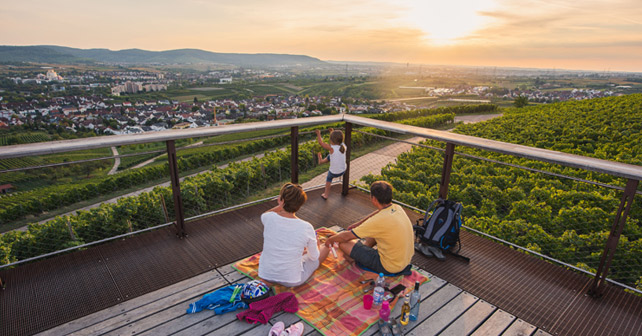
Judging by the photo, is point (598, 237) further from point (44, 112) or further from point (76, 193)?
point (44, 112)

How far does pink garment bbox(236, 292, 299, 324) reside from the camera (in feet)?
7.79

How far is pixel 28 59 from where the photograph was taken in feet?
321

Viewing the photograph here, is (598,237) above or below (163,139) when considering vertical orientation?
below

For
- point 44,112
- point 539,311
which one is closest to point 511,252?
point 539,311

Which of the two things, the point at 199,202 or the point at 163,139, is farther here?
the point at 199,202

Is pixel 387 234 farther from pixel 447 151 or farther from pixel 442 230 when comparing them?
pixel 447 151

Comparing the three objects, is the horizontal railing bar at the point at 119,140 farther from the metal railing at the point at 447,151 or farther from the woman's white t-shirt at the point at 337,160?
the woman's white t-shirt at the point at 337,160

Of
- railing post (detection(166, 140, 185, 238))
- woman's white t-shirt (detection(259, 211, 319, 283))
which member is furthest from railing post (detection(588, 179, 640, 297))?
railing post (detection(166, 140, 185, 238))

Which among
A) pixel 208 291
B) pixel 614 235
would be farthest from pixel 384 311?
pixel 614 235

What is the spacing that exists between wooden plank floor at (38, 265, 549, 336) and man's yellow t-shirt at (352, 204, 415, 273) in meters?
0.36

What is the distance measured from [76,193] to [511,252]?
2039 centimetres

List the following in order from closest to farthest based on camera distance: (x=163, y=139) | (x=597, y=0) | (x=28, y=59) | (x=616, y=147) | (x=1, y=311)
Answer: (x=1, y=311)
(x=163, y=139)
(x=597, y=0)
(x=616, y=147)
(x=28, y=59)

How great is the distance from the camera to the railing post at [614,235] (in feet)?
8.25

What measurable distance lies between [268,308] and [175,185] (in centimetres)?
188
